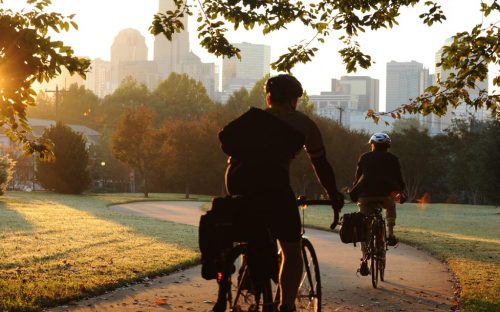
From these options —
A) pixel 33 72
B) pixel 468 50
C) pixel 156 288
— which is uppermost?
pixel 468 50

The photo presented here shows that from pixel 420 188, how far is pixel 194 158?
85.9 feet

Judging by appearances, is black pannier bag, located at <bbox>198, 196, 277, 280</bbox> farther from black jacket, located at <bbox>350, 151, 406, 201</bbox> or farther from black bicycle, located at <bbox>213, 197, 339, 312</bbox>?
black jacket, located at <bbox>350, 151, 406, 201</bbox>

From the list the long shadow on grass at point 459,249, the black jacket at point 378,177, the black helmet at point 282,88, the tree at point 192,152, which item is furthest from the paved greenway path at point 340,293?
the tree at point 192,152

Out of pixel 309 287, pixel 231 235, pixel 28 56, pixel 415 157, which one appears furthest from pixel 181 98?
pixel 231 235

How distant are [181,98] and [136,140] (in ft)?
157

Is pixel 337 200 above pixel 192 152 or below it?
below

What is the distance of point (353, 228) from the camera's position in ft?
31.0

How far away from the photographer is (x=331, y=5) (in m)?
12.1

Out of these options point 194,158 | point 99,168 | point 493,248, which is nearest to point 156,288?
point 493,248

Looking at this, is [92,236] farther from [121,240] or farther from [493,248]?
[493,248]

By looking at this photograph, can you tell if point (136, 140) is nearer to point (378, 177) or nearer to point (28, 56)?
point (378, 177)

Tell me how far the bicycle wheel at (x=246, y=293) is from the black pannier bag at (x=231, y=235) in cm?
8

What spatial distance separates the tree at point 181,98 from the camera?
4131 inches

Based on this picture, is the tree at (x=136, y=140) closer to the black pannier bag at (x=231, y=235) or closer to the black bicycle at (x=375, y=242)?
the black bicycle at (x=375, y=242)
